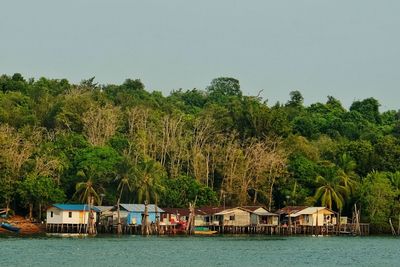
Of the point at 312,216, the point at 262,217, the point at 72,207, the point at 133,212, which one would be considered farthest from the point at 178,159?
the point at 72,207

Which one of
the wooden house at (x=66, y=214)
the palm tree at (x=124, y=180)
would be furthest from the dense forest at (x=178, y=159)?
the wooden house at (x=66, y=214)

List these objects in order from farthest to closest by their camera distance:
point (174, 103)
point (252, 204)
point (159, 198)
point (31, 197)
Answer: point (174, 103)
point (252, 204)
point (159, 198)
point (31, 197)

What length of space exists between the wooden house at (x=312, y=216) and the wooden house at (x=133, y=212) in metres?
13.9

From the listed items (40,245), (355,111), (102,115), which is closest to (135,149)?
(102,115)

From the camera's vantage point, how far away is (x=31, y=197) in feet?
244

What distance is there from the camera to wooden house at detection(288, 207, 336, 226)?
83.2 metres

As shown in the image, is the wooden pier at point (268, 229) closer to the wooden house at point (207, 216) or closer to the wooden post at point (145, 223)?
the wooden house at point (207, 216)

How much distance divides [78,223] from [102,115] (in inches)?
673

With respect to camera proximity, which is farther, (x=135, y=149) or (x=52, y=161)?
Result: (x=135, y=149)

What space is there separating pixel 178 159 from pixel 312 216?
15245 mm

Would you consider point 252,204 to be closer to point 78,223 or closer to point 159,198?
point 159,198

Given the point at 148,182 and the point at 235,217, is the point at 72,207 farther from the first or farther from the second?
the point at 235,217

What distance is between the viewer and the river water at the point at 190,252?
49.1 m

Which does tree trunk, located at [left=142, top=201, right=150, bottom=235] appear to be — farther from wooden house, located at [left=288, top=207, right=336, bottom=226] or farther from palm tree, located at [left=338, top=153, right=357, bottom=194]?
palm tree, located at [left=338, top=153, right=357, bottom=194]
